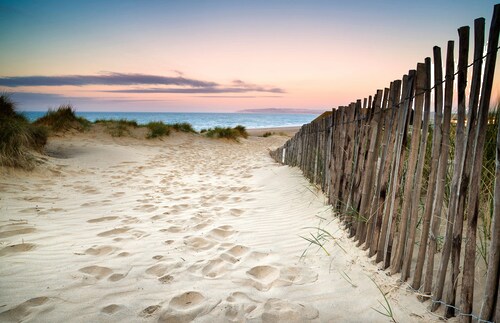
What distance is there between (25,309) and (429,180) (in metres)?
2.66

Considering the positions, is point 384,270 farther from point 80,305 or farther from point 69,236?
point 69,236

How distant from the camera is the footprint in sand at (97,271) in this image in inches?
88.4

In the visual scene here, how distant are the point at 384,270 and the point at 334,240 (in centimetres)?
69

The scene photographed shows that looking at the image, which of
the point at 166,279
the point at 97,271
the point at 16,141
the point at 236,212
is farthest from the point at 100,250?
the point at 16,141

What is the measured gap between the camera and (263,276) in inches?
89.7

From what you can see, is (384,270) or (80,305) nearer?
(80,305)

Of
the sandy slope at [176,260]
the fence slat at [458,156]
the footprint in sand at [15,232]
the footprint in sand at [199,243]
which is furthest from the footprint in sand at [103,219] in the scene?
the fence slat at [458,156]

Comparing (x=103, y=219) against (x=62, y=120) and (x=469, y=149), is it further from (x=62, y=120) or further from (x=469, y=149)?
(x=62, y=120)

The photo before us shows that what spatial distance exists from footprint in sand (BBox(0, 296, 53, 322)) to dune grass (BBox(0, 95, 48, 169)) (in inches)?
169

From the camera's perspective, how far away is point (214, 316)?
5.84 ft

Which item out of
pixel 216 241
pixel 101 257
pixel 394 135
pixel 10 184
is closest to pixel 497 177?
pixel 394 135

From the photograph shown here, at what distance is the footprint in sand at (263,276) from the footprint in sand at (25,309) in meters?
1.34

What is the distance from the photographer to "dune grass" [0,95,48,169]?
513 centimetres

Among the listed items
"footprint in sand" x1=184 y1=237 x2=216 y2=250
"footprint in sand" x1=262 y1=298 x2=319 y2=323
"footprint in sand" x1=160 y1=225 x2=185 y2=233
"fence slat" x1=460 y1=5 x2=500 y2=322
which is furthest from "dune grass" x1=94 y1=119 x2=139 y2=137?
"fence slat" x1=460 y1=5 x2=500 y2=322
